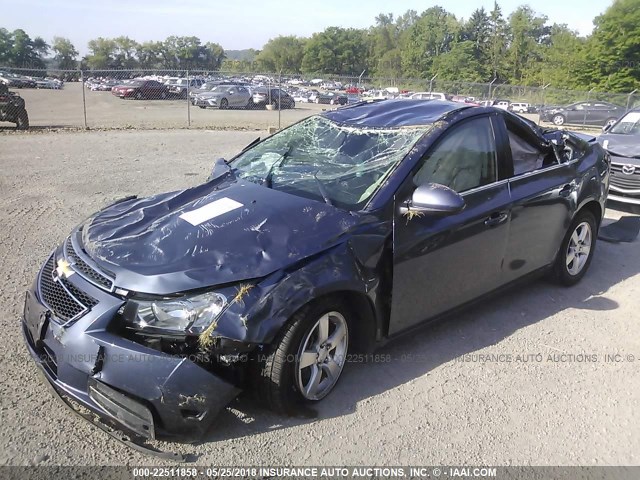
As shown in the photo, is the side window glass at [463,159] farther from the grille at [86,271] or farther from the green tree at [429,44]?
the green tree at [429,44]

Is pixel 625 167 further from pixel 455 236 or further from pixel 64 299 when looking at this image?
pixel 64 299

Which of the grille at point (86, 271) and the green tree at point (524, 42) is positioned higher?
the green tree at point (524, 42)

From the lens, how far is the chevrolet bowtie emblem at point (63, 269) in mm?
2920

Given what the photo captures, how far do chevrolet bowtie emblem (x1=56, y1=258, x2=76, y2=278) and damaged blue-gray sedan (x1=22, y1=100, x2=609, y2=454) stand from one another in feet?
0.08

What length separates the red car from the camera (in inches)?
1452

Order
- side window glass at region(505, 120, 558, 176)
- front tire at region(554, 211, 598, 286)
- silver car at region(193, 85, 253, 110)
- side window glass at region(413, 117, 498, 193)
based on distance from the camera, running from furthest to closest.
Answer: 1. silver car at region(193, 85, 253, 110)
2. front tire at region(554, 211, 598, 286)
3. side window glass at region(505, 120, 558, 176)
4. side window glass at region(413, 117, 498, 193)

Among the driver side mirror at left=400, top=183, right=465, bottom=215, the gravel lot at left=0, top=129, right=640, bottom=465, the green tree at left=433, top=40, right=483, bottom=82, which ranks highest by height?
the green tree at left=433, top=40, right=483, bottom=82

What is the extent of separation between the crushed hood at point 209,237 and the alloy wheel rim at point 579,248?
2.67 meters

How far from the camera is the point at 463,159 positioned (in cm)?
378

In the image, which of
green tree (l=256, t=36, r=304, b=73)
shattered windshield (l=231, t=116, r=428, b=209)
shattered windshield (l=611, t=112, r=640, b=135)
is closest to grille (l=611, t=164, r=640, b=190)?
shattered windshield (l=611, t=112, r=640, b=135)

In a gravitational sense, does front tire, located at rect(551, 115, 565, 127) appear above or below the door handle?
below

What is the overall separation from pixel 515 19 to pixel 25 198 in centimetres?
10629

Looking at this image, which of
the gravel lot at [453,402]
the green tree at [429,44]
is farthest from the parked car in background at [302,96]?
the green tree at [429,44]

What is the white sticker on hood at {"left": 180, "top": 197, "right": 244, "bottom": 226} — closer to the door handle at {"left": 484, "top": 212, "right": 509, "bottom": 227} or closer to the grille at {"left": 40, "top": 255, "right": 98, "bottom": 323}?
the grille at {"left": 40, "top": 255, "right": 98, "bottom": 323}
